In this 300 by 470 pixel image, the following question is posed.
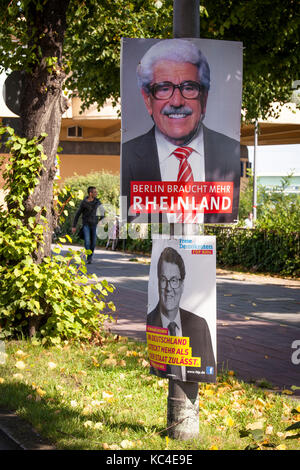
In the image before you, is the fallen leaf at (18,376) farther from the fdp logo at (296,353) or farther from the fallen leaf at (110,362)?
the fdp logo at (296,353)

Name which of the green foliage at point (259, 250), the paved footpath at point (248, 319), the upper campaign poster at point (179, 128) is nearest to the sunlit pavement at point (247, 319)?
the paved footpath at point (248, 319)

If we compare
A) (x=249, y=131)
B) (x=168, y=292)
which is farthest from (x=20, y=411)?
(x=249, y=131)

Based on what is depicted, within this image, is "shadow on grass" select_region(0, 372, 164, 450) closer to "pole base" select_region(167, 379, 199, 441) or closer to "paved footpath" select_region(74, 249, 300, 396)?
"pole base" select_region(167, 379, 199, 441)

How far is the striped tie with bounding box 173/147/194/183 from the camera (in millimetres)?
4504

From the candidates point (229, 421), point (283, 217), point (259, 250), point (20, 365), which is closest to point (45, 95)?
point (20, 365)

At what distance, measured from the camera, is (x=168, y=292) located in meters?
4.51

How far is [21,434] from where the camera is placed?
4.79 m

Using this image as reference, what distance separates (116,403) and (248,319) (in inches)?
181

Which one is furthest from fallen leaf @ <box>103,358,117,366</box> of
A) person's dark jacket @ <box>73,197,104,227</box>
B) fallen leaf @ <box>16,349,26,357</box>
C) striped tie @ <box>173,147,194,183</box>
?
person's dark jacket @ <box>73,197,104,227</box>

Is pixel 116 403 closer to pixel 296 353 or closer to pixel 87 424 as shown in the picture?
pixel 87 424

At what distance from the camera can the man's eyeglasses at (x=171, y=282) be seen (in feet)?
14.7

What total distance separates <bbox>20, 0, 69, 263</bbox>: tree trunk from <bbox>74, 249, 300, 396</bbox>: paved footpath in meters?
2.00

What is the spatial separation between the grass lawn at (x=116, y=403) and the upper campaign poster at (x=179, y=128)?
1.44 m
